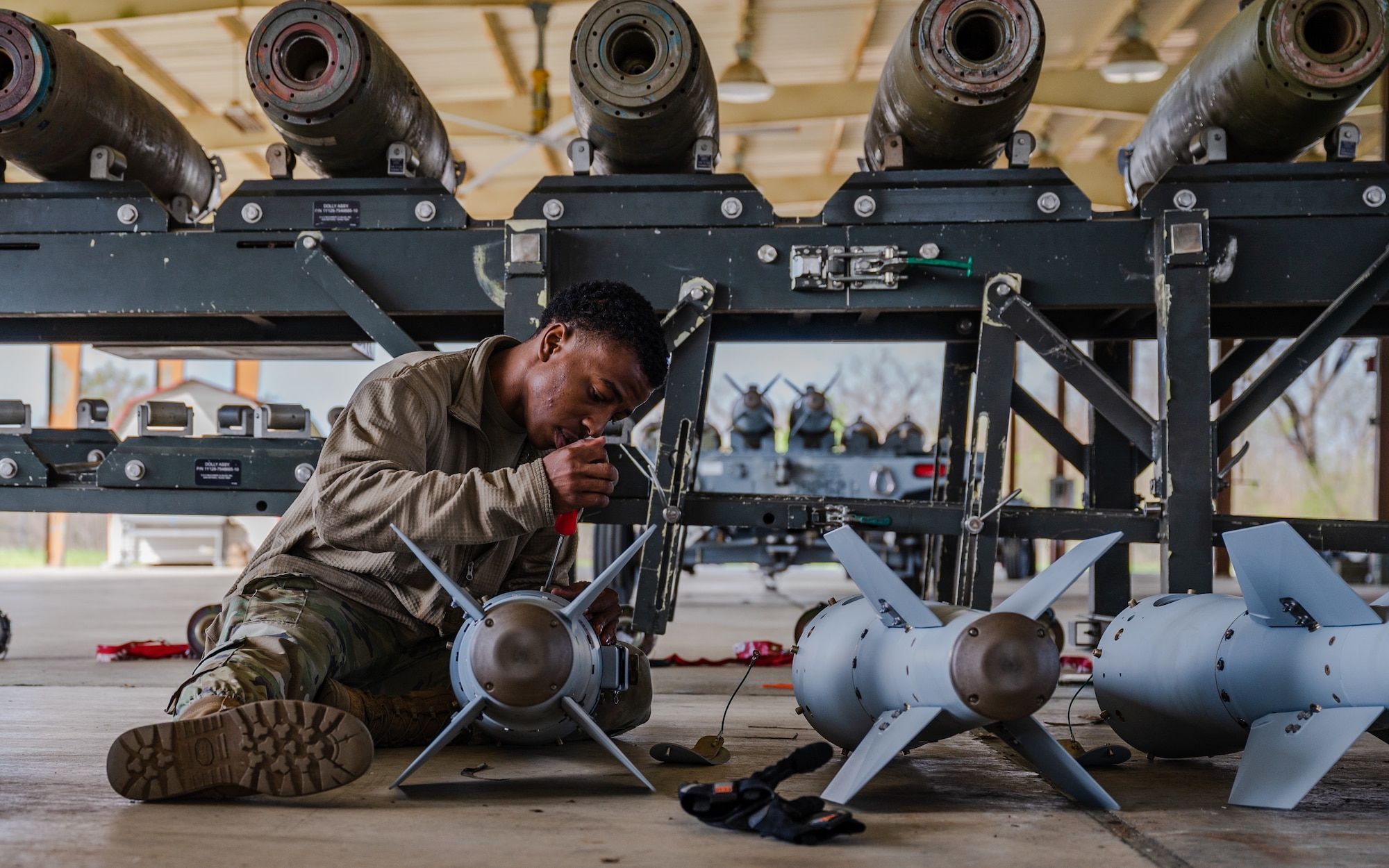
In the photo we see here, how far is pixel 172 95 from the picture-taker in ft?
36.9

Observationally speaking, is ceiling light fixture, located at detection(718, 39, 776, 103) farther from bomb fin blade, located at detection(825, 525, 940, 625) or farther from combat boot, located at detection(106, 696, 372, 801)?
combat boot, located at detection(106, 696, 372, 801)

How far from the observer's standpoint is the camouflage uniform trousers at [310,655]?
1874 millimetres

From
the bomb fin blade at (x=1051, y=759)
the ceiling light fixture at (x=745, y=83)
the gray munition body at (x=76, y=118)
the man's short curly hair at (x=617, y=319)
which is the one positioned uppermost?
the ceiling light fixture at (x=745, y=83)

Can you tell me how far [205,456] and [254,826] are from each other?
2.18 meters

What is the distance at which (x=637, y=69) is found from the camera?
10.5 ft

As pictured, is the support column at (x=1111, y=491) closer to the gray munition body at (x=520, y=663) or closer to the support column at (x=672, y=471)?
the support column at (x=672, y=471)

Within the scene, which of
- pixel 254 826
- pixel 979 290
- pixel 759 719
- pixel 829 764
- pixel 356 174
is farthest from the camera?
pixel 356 174

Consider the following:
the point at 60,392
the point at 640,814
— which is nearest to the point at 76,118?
the point at 640,814

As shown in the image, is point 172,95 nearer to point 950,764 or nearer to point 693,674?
point 693,674

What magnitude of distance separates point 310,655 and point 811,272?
1775 mm

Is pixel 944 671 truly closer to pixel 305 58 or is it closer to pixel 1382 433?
pixel 305 58

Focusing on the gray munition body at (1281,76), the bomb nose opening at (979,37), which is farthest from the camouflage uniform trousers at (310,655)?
the gray munition body at (1281,76)

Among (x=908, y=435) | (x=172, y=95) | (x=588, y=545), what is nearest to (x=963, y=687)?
(x=908, y=435)

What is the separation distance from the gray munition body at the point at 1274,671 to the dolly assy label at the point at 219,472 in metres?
2.67
